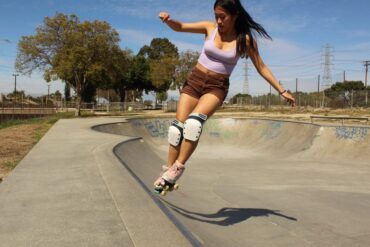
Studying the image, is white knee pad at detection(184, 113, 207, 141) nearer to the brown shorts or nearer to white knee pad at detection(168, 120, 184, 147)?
white knee pad at detection(168, 120, 184, 147)

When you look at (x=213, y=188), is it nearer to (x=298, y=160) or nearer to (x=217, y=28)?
(x=217, y=28)

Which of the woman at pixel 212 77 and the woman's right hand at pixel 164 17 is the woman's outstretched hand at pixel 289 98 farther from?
the woman's right hand at pixel 164 17

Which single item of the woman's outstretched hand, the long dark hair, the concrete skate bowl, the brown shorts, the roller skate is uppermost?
the long dark hair

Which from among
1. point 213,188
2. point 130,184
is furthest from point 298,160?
point 130,184

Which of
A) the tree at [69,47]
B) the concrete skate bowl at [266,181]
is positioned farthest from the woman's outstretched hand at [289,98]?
the tree at [69,47]

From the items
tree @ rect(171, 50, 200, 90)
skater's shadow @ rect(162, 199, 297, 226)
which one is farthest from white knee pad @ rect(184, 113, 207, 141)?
tree @ rect(171, 50, 200, 90)

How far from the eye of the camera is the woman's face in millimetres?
3227

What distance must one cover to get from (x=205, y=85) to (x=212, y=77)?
92mm

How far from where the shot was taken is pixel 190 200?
5.50 meters

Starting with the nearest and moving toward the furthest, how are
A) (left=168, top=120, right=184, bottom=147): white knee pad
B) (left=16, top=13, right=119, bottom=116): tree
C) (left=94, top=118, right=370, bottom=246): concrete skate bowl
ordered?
(left=168, top=120, right=184, bottom=147): white knee pad < (left=94, top=118, right=370, bottom=246): concrete skate bowl < (left=16, top=13, right=119, bottom=116): tree

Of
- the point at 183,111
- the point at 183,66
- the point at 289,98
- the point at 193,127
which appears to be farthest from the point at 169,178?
the point at 183,66

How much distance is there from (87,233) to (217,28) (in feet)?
6.49

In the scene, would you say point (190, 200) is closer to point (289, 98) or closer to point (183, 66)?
point (289, 98)

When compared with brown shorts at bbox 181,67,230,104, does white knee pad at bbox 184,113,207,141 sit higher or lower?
lower
